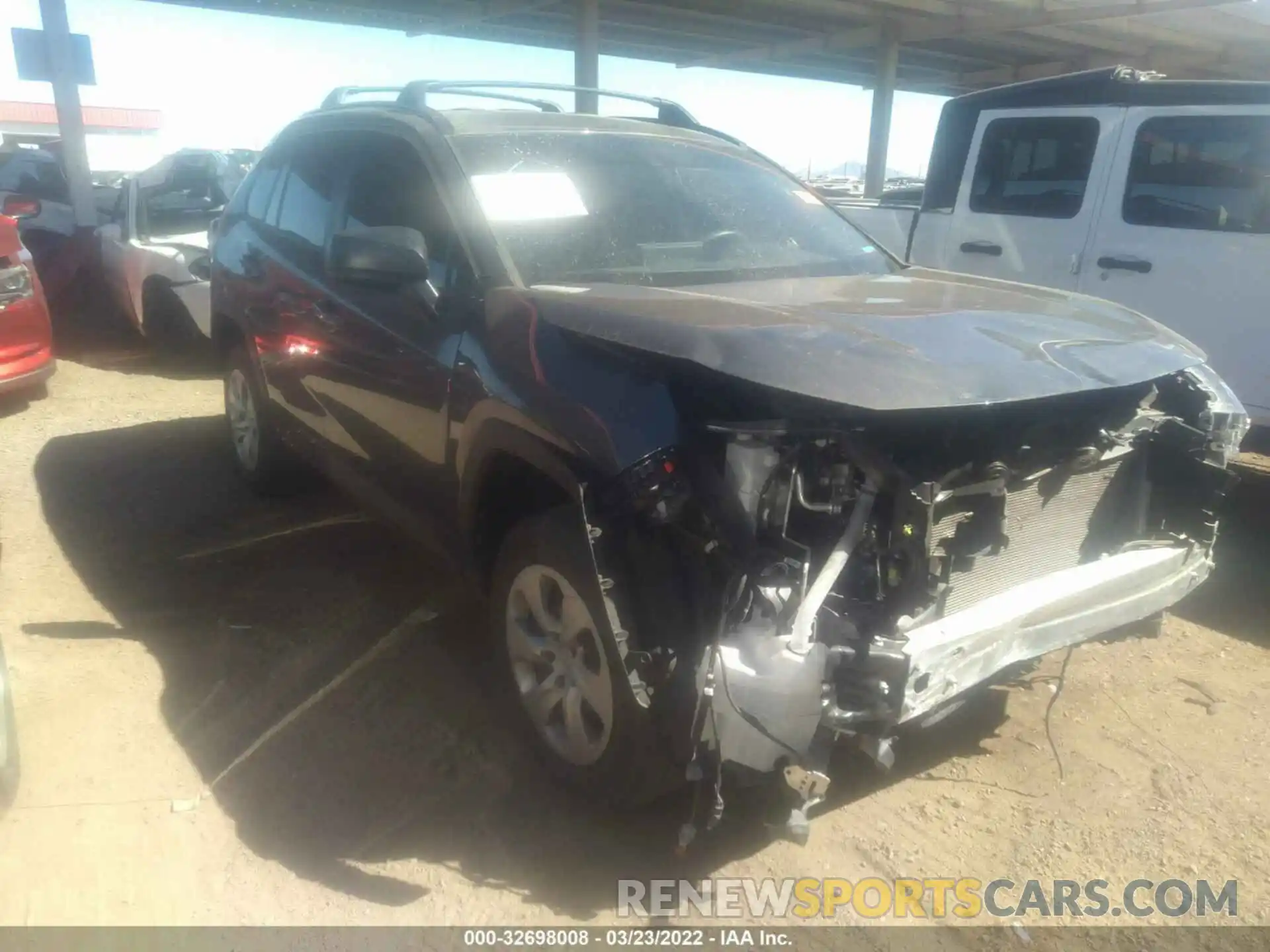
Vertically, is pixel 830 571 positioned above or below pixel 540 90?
below

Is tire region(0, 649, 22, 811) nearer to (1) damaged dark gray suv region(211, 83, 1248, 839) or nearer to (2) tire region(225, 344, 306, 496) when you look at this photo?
(1) damaged dark gray suv region(211, 83, 1248, 839)

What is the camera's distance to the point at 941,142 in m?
6.37

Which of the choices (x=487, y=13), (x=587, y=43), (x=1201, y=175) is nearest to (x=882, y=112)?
(x=587, y=43)

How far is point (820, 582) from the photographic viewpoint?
7.21 ft

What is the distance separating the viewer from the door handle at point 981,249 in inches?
235

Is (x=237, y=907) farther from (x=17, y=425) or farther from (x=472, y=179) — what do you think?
(x=17, y=425)

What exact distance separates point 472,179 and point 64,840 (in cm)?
228

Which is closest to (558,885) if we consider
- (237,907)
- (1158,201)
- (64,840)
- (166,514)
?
(237,907)

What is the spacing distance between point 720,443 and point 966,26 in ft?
55.3

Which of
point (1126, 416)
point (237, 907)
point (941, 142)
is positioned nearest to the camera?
point (237, 907)

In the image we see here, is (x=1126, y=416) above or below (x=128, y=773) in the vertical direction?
above

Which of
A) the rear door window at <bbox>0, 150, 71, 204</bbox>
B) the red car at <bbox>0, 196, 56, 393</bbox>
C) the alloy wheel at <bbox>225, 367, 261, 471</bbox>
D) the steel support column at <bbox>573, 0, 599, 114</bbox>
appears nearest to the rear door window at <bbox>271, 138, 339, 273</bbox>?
the alloy wheel at <bbox>225, 367, 261, 471</bbox>

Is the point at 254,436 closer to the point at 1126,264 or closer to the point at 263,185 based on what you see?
the point at 263,185

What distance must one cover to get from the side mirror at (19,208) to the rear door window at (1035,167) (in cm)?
685
